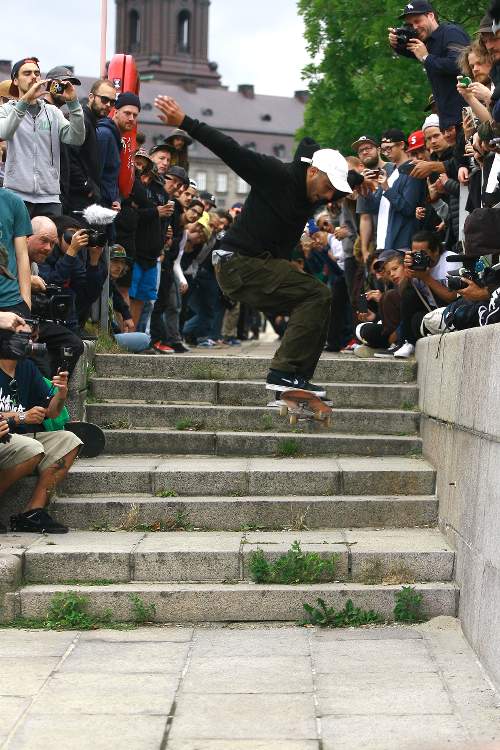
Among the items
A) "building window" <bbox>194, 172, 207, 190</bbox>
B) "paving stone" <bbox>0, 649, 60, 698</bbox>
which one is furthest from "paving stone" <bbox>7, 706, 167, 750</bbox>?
"building window" <bbox>194, 172, 207, 190</bbox>

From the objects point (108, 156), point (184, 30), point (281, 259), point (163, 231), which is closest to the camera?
point (281, 259)

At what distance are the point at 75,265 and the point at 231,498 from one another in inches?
93.5

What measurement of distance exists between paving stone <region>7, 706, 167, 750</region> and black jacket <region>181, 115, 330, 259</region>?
13.0 feet

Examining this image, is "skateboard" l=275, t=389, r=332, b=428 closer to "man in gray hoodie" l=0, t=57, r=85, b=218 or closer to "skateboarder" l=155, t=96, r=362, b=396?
"skateboarder" l=155, t=96, r=362, b=396

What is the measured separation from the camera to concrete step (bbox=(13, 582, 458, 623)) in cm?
732

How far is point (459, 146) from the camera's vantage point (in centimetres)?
988

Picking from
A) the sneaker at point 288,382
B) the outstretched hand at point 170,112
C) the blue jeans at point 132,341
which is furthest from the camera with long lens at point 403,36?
the blue jeans at point 132,341

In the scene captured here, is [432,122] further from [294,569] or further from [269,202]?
[294,569]

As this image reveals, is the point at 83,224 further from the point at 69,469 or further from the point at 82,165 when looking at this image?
the point at 69,469

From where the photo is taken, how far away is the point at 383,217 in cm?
1221

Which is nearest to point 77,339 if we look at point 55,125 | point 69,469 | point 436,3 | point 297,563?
point 69,469

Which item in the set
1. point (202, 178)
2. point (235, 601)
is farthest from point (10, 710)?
point (202, 178)

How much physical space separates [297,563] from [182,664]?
1.37 metres

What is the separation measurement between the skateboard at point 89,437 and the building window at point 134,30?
478 feet
